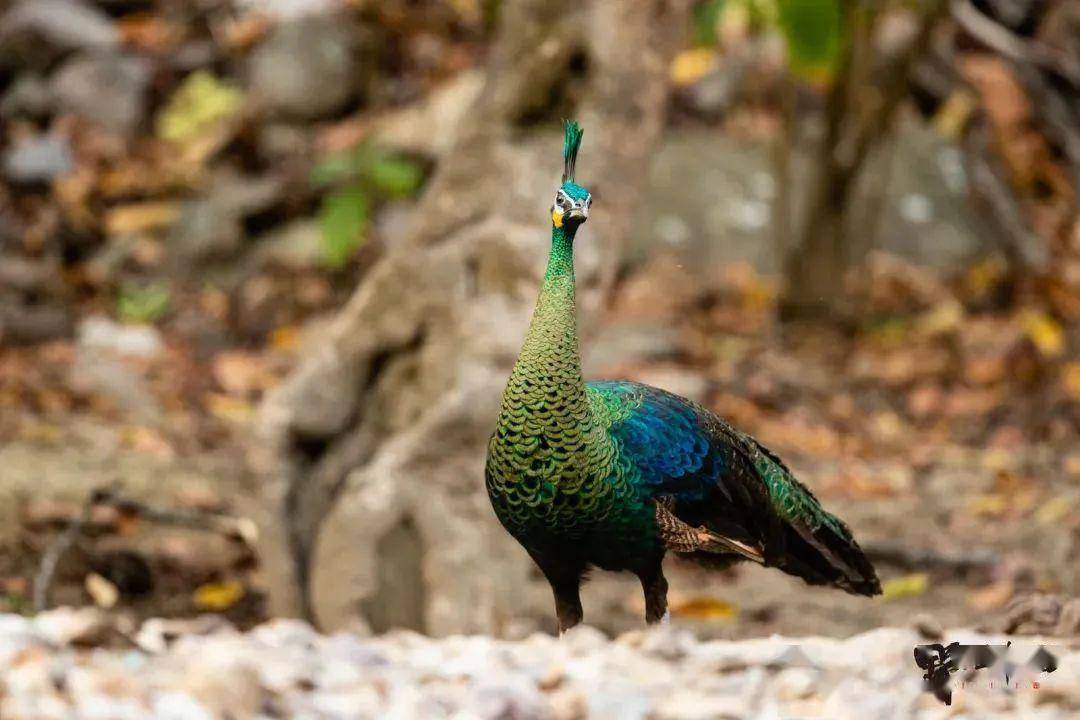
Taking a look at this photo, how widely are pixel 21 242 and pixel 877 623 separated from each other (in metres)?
6.60

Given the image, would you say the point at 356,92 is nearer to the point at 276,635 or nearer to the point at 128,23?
the point at 128,23

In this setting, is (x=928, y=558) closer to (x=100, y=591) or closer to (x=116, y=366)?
(x=100, y=591)

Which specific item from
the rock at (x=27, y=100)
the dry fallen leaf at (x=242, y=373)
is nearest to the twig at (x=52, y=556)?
the dry fallen leaf at (x=242, y=373)

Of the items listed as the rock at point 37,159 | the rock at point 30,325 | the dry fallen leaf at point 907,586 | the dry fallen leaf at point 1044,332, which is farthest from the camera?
the rock at point 37,159

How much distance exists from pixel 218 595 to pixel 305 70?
19.5 feet

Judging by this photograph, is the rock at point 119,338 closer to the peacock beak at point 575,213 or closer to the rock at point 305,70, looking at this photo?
the rock at point 305,70

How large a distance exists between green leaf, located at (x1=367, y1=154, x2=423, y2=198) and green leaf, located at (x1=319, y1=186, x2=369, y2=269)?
17 centimetres

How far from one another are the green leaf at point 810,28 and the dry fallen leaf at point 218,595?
12.2 feet

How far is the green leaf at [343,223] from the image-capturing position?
884 centimetres

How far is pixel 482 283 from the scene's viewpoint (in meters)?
5.23

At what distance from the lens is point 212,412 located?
7.93 metres

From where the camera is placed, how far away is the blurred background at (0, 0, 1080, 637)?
5.27 m

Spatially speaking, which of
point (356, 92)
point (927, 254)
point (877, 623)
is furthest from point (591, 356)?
point (356, 92)

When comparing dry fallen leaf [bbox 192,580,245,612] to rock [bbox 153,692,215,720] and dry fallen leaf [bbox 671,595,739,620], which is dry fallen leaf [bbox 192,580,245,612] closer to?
dry fallen leaf [bbox 671,595,739,620]
